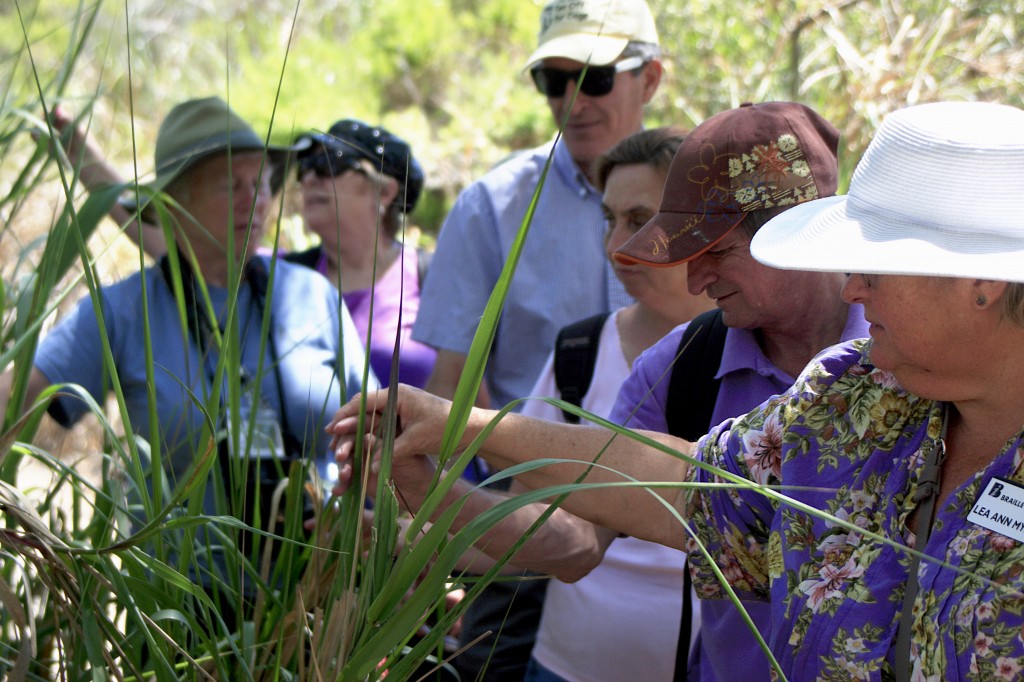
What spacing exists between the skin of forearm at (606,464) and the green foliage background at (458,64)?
0.79 m

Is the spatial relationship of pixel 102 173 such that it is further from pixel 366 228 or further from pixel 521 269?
pixel 521 269

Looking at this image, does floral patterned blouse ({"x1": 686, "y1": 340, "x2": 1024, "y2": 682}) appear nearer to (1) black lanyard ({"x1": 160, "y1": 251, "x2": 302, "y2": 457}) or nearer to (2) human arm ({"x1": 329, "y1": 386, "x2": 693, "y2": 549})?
(2) human arm ({"x1": 329, "y1": 386, "x2": 693, "y2": 549})

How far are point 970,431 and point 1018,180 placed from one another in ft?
1.00

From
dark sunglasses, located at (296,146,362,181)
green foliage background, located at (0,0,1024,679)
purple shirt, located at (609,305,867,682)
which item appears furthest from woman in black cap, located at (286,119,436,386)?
purple shirt, located at (609,305,867,682)

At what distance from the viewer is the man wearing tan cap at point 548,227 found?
115 inches

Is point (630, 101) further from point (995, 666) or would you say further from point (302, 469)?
point (995, 666)

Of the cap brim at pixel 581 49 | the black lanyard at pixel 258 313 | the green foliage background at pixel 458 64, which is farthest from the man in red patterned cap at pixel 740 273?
the cap brim at pixel 581 49

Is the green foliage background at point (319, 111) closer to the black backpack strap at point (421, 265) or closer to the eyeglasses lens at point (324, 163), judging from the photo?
the eyeglasses lens at point (324, 163)

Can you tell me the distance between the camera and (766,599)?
1573 millimetres

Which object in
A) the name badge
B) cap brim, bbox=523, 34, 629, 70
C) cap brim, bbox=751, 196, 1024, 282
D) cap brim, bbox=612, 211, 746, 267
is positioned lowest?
the name badge

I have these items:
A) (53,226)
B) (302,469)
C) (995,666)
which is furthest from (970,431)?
(53,226)

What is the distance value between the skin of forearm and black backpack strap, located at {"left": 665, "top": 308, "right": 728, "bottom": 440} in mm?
198

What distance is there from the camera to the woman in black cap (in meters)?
3.46

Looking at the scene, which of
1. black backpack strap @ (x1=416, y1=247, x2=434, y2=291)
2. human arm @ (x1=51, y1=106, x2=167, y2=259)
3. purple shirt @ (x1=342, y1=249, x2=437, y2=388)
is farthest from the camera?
black backpack strap @ (x1=416, y1=247, x2=434, y2=291)
